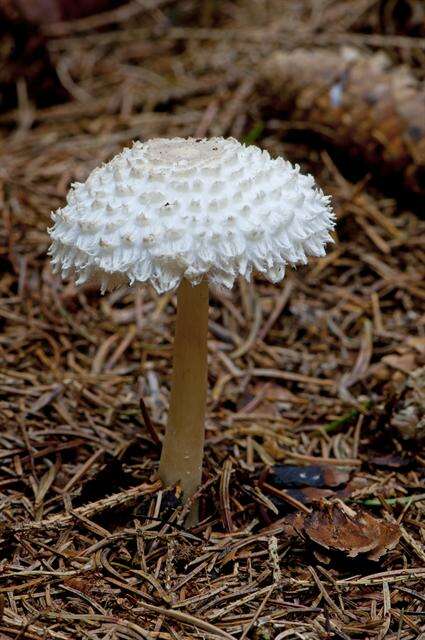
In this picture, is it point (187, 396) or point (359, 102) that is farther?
point (359, 102)

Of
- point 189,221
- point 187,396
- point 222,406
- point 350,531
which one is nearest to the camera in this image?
point 189,221

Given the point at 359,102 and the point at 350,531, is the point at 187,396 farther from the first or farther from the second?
the point at 359,102

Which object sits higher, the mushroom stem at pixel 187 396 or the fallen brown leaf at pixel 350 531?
the mushroom stem at pixel 187 396

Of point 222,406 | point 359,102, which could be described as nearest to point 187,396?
point 222,406

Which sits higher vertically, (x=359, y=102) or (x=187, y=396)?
(x=359, y=102)

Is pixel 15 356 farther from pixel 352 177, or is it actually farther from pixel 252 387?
pixel 352 177

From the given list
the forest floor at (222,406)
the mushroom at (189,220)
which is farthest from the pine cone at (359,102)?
the mushroom at (189,220)

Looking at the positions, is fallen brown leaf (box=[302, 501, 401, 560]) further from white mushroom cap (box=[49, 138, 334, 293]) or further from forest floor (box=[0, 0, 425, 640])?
white mushroom cap (box=[49, 138, 334, 293])

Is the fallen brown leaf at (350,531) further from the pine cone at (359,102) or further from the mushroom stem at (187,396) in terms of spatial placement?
the pine cone at (359,102)
